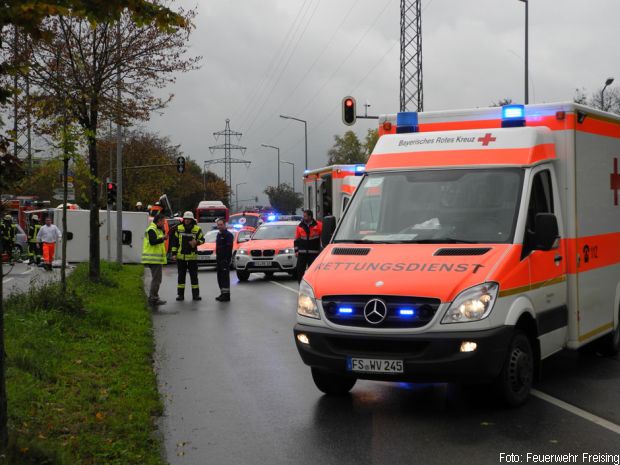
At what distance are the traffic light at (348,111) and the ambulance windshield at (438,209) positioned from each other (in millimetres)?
17652

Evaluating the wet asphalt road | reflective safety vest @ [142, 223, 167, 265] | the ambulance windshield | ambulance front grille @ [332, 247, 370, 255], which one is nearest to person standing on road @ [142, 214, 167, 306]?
reflective safety vest @ [142, 223, 167, 265]

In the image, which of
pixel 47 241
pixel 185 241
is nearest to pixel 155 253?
pixel 185 241

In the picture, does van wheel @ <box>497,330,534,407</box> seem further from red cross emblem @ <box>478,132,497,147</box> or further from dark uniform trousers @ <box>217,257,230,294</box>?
dark uniform trousers @ <box>217,257,230,294</box>

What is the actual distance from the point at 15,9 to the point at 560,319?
17.8 ft

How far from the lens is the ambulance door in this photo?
7.09 metres

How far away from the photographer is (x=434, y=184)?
758cm

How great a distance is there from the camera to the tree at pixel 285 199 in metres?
105

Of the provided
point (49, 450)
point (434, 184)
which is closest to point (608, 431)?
point (434, 184)

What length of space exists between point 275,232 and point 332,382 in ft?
54.2

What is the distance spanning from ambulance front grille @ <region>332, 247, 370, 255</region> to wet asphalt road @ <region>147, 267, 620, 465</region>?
1325 mm

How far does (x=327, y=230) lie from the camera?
838 cm

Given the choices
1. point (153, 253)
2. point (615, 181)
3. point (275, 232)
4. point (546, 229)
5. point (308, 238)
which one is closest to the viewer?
point (546, 229)

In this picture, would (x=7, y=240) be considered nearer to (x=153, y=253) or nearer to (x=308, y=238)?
(x=153, y=253)

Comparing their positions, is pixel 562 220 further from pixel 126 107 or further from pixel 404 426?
pixel 126 107
